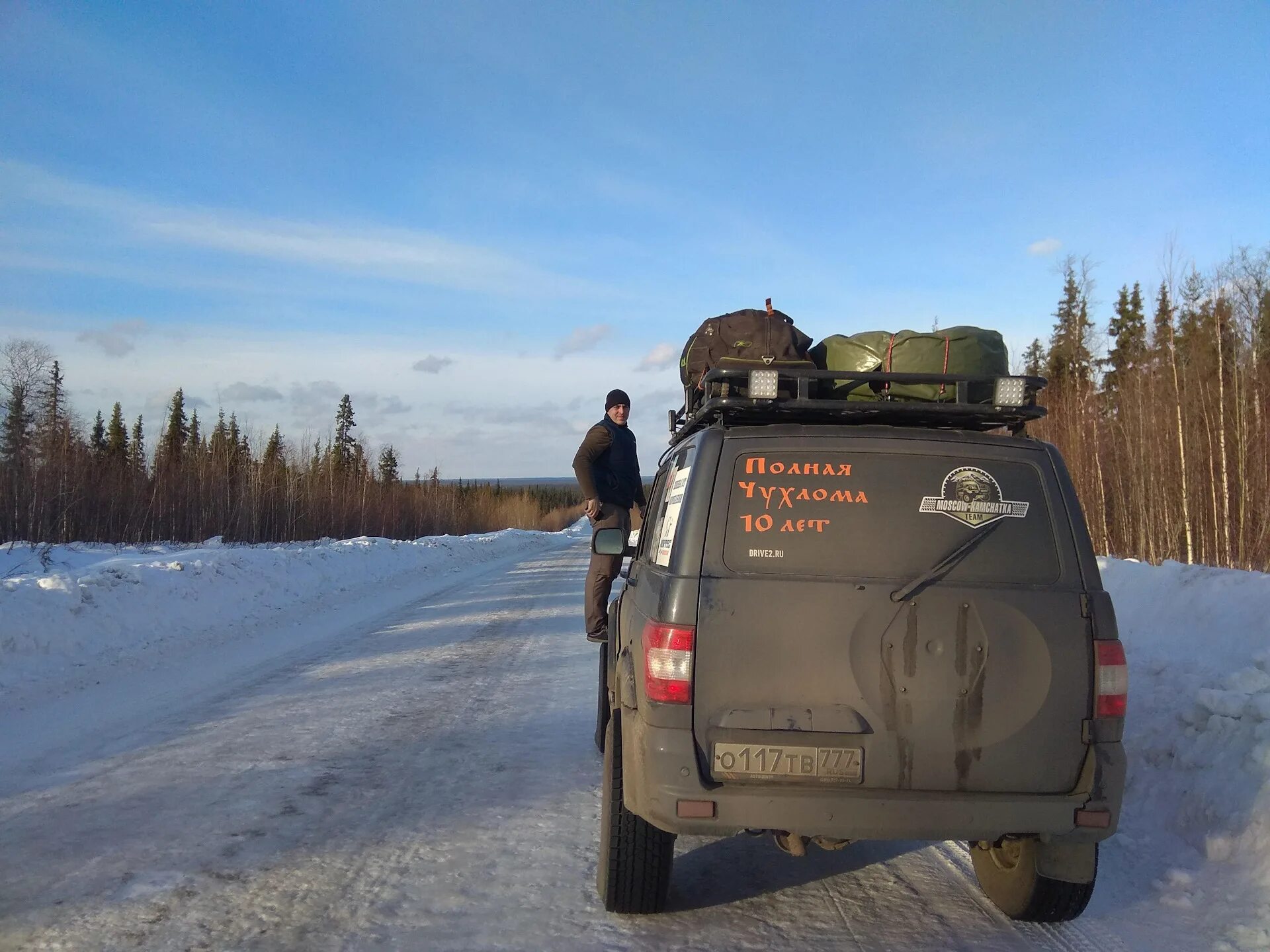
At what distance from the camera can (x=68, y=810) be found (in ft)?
14.3

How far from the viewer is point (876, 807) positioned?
299cm

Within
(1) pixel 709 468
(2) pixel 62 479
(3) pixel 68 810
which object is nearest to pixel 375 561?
(2) pixel 62 479

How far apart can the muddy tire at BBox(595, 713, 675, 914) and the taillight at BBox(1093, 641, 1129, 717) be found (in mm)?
1711

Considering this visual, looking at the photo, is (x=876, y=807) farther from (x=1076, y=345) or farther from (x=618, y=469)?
(x=1076, y=345)

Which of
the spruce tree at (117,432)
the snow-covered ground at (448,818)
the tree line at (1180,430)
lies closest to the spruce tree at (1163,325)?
the tree line at (1180,430)

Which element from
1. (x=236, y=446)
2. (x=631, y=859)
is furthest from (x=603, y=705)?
(x=236, y=446)

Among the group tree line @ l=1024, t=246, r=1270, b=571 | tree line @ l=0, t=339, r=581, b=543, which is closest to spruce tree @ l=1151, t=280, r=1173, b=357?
tree line @ l=1024, t=246, r=1270, b=571

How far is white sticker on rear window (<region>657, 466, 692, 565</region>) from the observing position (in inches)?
135

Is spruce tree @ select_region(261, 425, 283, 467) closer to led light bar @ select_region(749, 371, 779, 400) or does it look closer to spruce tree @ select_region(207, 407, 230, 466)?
spruce tree @ select_region(207, 407, 230, 466)

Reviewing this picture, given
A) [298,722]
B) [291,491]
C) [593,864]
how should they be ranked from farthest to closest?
[291,491], [298,722], [593,864]

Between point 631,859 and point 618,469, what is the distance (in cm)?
400

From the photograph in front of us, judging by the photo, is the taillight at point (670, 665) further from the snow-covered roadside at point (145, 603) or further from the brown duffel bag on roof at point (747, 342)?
the snow-covered roadside at point (145, 603)

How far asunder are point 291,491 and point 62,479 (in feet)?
40.2

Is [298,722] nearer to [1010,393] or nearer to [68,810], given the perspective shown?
[68,810]
